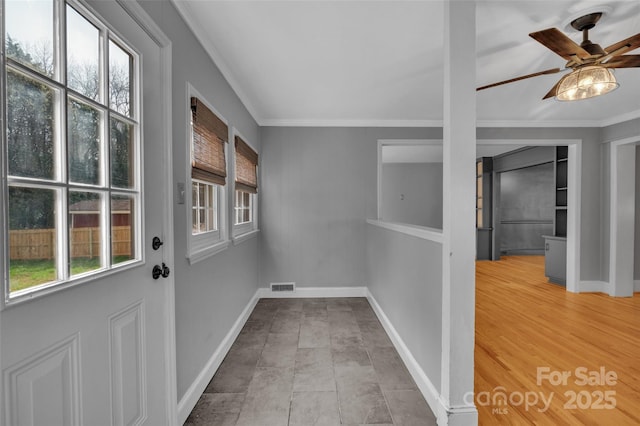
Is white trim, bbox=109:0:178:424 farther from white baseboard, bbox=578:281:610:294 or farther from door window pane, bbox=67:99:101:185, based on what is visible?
white baseboard, bbox=578:281:610:294

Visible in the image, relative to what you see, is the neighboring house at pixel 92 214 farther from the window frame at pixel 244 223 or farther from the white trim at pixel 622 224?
the white trim at pixel 622 224

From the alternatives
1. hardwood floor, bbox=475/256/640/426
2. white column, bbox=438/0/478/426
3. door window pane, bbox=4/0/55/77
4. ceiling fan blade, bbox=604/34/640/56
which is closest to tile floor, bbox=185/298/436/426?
white column, bbox=438/0/478/426

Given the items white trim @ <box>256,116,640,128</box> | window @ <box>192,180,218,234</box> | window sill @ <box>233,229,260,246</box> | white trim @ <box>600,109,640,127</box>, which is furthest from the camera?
white trim @ <box>256,116,640,128</box>

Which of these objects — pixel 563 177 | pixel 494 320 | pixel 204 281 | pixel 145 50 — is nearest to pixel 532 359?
pixel 494 320

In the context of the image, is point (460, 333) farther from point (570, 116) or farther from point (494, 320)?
point (570, 116)

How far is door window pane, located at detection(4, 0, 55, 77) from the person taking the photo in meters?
0.76

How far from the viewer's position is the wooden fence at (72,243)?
30.7 inches

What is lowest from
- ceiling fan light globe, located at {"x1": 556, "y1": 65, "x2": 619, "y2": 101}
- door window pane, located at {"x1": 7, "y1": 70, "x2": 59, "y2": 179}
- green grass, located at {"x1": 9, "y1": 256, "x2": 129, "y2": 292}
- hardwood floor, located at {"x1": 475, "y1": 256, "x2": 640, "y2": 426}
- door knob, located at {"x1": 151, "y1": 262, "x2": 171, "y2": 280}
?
hardwood floor, located at {"x1": 475, "y1": 256, "x2": 640, "y2": 426}

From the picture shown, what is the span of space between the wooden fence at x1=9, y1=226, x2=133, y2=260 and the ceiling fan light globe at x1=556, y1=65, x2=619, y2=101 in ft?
9.64

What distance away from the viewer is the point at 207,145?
6.92 feet

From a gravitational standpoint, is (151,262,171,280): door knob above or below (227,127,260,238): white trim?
below

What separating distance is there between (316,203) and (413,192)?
4.89 meters

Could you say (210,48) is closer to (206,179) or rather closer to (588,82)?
(206,179)

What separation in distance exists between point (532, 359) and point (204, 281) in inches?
107
